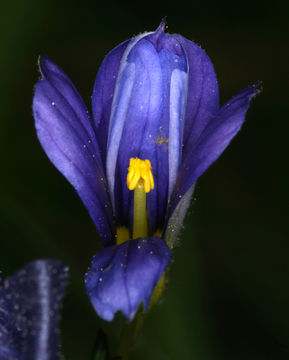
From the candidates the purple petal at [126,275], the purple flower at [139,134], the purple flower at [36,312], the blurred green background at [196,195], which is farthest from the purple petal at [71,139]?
the blurred green background at [196,195]

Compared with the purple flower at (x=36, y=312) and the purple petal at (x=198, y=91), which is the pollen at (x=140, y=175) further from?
the purple flower at (x=36, y=312)

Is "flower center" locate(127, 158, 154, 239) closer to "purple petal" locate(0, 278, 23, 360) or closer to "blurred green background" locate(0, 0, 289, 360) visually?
"purple petal" locate(0, 278, 23, 360)

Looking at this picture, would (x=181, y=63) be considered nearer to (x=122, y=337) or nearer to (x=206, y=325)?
(x=122, y=337)

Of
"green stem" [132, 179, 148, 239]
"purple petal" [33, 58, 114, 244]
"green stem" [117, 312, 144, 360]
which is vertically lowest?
"green stem" [117, 312, 144, 360]

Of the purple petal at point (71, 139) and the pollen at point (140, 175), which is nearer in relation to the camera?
the purple petal at point (71, 139)

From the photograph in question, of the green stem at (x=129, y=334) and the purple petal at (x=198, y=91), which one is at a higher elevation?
the purple petal at (x=198, y=91)

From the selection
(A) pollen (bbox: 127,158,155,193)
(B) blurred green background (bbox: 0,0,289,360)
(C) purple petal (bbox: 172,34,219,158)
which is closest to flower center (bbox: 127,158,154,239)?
(A) pollen (bbox: 127,158,155,193)

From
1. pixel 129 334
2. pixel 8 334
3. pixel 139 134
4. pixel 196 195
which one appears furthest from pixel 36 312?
pixel 196 195

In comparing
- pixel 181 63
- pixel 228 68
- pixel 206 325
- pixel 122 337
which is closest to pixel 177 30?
pixel 228 68
